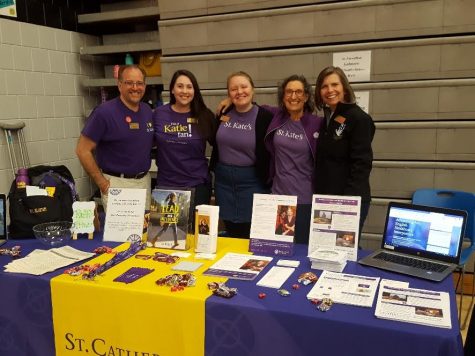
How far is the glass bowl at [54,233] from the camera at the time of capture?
2162 millimetres

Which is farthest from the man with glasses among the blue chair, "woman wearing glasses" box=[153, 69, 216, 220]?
the blue chair

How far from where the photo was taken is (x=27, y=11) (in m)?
3.79

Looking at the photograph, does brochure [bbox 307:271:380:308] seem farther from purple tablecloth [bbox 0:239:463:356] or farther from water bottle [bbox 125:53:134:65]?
water bottle [bbox 125:53:134:65]

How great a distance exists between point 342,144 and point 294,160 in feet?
0.99

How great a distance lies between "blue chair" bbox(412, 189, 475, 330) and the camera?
2723mm

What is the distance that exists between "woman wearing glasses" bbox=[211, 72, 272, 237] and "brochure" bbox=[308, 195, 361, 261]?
2.50 ft

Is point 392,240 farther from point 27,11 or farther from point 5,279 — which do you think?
point 27,11

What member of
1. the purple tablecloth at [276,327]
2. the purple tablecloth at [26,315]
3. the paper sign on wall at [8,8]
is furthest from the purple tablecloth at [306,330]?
Result: the paper sign on wall at [8,8]

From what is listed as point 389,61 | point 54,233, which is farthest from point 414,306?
point 389,61

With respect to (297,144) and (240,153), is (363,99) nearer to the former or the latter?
(297,144)

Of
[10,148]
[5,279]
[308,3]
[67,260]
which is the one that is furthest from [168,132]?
[10,148]

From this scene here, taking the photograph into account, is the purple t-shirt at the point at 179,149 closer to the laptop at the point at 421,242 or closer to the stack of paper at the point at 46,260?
the stack of paper at the point at 46,260

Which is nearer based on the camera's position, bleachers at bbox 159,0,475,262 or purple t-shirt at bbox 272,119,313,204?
purple t-shirt at bbox 272,119,313,204

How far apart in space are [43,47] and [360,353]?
3.73 meters
